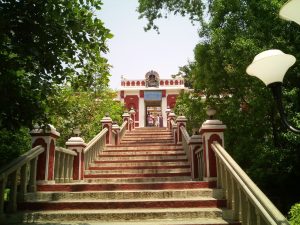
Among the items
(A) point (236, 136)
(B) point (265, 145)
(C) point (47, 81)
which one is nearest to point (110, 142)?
(A) point (236, 136)

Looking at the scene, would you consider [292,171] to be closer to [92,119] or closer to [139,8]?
[139,8]

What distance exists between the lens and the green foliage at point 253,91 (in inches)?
378

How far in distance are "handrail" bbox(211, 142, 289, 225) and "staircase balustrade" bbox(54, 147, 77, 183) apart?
3.52 m

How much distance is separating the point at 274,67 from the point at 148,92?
2894cm

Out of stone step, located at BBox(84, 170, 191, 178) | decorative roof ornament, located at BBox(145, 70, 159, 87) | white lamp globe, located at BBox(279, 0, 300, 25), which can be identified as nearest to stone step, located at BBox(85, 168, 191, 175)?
stone step, located at BBox(84, 170, 191, 178)

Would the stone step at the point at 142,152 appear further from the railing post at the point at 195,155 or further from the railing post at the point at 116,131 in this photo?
the railing post at the point at 116,131

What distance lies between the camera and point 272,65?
3.40m

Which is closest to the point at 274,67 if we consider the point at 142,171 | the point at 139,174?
the point at 139,174

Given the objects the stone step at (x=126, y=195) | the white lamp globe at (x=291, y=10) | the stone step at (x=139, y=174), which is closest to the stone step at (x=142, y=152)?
the stone step at (x=139, y=174)

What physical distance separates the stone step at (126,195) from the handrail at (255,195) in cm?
76

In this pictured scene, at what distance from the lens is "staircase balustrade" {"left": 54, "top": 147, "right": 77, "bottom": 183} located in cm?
743

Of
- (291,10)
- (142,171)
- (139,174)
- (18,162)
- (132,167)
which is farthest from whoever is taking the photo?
(132,167)

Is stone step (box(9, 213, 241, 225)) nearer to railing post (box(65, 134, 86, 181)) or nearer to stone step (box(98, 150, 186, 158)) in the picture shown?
railing post (box(65, 134, 86, 181))

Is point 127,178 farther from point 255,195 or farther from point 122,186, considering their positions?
point 255,195
